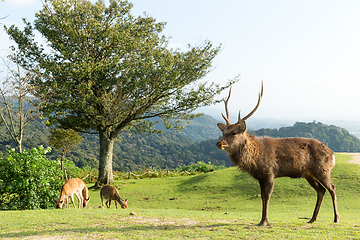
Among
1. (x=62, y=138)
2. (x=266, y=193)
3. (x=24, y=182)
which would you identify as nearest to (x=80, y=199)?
(x=24, y=182)

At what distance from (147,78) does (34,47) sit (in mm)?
6977

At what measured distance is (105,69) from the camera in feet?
50.9

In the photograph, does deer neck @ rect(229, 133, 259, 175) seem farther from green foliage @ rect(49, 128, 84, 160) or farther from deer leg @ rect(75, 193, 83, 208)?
green foliage @ rect(49, 128, 84, 160)

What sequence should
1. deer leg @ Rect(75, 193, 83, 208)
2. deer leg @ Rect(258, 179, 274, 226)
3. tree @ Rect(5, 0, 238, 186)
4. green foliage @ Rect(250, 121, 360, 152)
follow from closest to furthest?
deer leg @ Rect(258, 179, 274, 226) < deer leg @ Rect(75, 193, 83, 208) < tree @ Rect(5, 0, 238, 186) < green foliage @ Rect(250, 121, 360, 152)

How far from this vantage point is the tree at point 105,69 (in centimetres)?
1503

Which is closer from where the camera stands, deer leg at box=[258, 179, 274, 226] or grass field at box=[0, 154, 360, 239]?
grass field at box=[0, 154, 360, 239]

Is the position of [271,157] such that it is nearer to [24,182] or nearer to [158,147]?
[24,182]

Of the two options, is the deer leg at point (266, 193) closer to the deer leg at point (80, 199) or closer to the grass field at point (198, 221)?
the grass field at point (198, 221)

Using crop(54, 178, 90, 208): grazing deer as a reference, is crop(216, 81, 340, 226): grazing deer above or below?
above

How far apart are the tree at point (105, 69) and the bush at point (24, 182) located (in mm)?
5135

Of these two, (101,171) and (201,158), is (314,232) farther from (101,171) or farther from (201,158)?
(201,158)

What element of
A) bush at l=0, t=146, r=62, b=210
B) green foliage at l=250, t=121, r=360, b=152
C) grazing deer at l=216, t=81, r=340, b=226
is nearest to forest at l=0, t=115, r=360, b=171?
green foliage at l=250, t=121, r=360, b=152

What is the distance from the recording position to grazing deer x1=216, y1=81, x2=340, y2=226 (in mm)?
5707

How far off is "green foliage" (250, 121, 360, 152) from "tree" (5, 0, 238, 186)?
50917 mm
